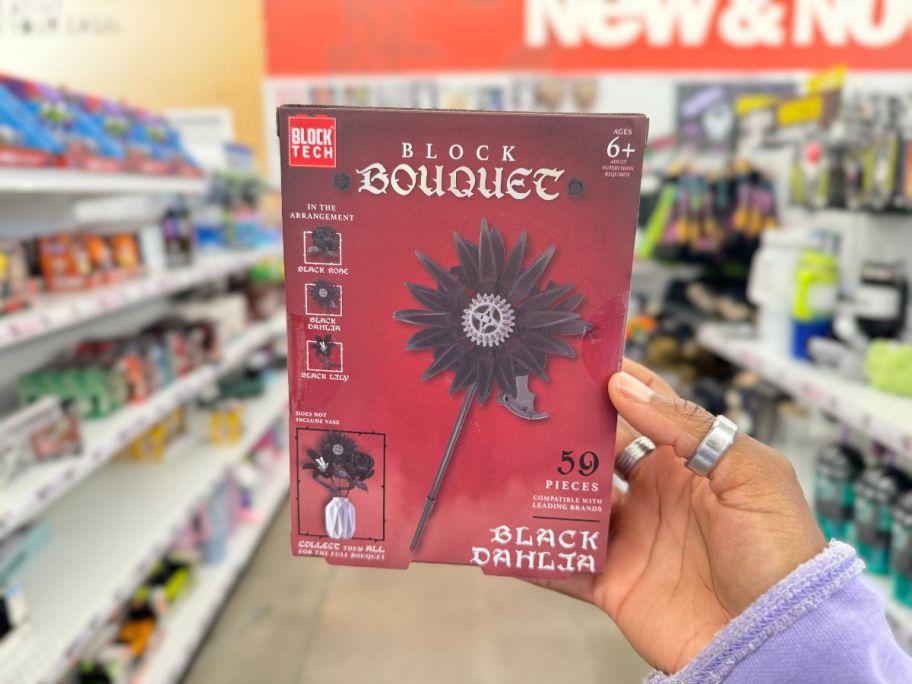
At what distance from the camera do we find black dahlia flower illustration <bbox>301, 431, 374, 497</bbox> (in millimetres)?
836

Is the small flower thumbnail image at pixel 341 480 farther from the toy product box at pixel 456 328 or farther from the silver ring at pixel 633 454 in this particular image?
the silver ring at pixel 633 454

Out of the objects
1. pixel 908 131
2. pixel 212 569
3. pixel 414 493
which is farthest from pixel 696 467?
pixel 212 569

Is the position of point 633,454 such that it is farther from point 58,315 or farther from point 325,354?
point 58,315

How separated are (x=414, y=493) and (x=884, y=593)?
1344mm

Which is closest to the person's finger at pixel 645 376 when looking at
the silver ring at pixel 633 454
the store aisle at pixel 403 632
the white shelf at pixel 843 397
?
the silver ring at pixel 633 454

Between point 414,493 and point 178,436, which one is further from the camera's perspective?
point 178,436

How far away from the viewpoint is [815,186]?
246 centimetres

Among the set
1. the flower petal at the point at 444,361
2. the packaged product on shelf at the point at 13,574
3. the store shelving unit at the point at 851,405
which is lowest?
the packaged product on shelf at the point at 13,574

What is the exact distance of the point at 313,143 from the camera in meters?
0.76

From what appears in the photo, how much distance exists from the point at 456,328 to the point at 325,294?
159mm

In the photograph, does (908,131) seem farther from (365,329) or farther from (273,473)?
(273,473)

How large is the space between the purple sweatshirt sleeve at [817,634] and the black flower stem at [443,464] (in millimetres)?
364

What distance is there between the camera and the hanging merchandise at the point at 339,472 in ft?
2.75

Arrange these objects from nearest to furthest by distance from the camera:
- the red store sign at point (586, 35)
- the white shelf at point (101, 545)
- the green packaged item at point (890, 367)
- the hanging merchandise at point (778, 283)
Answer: the white shelf at point (101, 545)
the green packaged item at point (890, 367)
the hanging merchandise at point (778, 283)
the red store sign at point (586, 35)
